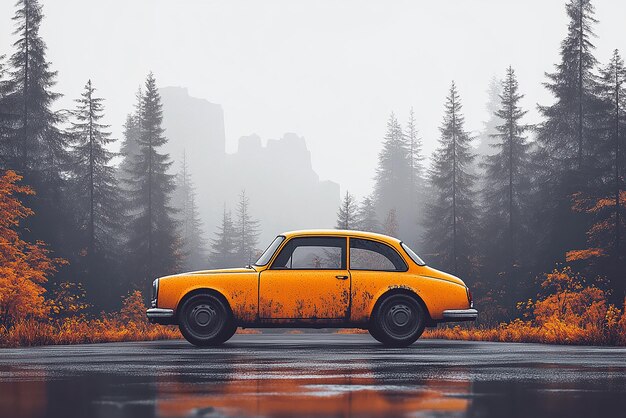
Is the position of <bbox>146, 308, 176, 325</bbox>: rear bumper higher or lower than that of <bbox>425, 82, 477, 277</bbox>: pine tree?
lower

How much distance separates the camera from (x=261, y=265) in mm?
14250

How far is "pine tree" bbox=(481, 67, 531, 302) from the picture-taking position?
5775 cm

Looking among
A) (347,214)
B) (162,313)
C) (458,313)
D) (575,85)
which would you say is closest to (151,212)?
(347,214)

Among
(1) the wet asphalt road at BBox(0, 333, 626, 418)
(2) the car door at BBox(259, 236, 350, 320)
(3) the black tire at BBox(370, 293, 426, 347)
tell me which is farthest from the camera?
(3) the black tire at BBox(370, 293, 426, 347)

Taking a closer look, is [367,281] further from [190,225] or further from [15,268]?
[190,225]

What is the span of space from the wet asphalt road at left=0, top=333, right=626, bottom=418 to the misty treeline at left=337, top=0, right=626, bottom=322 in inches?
1053

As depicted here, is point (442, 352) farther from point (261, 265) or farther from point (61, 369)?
point (61, 369)

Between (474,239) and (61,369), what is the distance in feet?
170

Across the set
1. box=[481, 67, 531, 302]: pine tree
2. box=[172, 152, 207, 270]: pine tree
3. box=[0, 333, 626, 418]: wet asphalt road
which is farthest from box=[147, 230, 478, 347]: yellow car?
box=[172, 152, 207, 270]: pine tree

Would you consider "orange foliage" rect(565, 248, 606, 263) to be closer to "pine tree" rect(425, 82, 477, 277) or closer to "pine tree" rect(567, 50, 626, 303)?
"pine tree" rect(567, 50, 626, 303)

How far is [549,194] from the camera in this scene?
51.2 metres

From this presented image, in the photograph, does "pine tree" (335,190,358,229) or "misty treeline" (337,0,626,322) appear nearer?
"misty treeline" (337,0,626,322)

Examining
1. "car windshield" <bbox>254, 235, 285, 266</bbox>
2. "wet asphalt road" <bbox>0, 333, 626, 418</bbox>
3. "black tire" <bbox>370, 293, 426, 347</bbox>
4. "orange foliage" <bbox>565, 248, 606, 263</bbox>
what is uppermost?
"orange foliage" <bbox>565, 248, 606, 263</bbox>

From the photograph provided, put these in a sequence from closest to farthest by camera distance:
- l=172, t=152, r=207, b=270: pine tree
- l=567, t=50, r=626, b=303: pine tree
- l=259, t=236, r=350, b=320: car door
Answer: l=259, t=236, r=350, b=320: car door < l=567, t=50, r=626, b=303: pine tree < l=172, t=152, r=207, b=270: pine tree
